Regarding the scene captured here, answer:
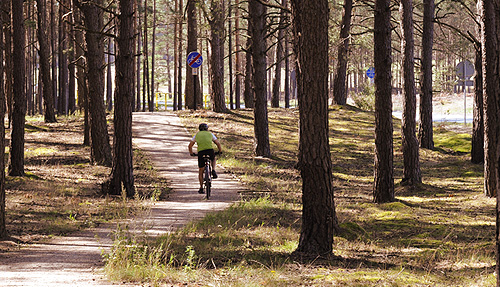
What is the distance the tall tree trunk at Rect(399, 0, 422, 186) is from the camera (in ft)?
51.6

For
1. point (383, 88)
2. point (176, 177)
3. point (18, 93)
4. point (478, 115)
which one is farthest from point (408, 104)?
point (18, 93)

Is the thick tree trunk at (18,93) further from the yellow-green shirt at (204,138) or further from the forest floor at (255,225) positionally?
the yellow-green shirt at (204,138)

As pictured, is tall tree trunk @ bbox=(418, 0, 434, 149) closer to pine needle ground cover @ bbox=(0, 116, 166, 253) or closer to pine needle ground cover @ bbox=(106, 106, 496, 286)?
pine needle ground cover @ bbox=(106, 106, 496, 286)

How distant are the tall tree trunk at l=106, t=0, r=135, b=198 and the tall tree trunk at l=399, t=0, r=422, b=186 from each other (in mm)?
7751

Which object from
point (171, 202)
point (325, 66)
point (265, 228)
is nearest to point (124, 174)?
point (171, 202)

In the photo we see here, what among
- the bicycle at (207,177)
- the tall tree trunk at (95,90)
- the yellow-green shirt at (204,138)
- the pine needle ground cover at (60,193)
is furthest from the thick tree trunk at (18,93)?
the bicycle at (207,177)

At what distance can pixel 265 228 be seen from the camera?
10453 millimetres

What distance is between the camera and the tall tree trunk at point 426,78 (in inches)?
889

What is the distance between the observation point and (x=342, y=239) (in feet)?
32.9

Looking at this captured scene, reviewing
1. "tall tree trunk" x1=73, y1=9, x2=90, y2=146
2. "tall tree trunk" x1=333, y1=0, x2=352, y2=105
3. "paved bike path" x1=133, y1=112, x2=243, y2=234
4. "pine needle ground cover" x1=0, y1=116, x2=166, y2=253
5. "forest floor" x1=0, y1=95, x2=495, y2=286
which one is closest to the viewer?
"forest floor" x1=0, y1=95, x2=495, y2=286

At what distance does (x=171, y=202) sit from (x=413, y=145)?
7.18 m

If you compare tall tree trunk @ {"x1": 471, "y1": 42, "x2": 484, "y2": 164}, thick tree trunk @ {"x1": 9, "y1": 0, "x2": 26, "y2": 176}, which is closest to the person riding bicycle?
thick tree trunk @ {"x1": 9, "y1": 0, "x2": 26, "y2": 176}

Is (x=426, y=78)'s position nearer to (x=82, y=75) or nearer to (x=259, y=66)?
(x=259, y=66)

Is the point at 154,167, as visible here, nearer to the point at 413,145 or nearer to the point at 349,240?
the point at 413,145
